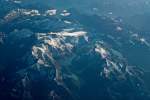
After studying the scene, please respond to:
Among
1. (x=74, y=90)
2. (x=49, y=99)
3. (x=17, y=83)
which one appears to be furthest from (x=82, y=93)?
(x=17, y=83)

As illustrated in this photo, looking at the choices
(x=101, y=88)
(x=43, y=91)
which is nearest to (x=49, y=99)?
(x=43, y=91)

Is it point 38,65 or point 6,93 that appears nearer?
point 6,93

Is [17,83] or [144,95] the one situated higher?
[17,83]

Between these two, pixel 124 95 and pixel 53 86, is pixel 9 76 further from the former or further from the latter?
pixel 124 95

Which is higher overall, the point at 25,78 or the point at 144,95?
the point at 25,78

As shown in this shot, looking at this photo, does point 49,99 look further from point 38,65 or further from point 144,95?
point 144,95

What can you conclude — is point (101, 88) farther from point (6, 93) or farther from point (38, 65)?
point (6, 93)

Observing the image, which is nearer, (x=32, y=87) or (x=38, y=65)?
(x=32, y=87)

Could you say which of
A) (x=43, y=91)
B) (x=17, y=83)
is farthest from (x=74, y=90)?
(x=17, y=83)
